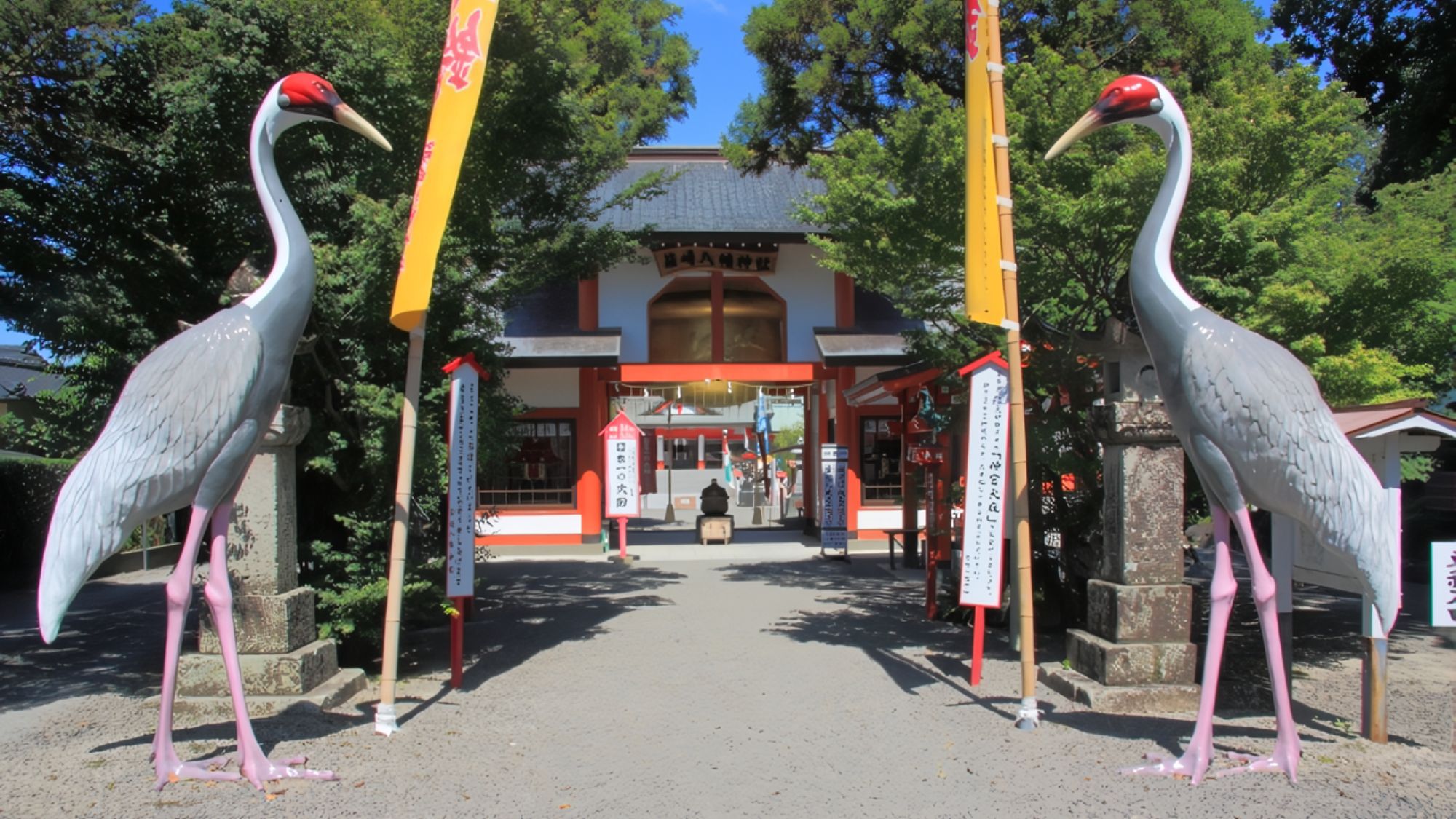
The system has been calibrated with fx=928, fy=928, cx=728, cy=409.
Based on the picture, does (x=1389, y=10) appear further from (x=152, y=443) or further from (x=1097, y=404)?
(x=152, y=443)

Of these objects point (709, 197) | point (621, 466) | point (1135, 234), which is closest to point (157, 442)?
A: point (1135, 234)

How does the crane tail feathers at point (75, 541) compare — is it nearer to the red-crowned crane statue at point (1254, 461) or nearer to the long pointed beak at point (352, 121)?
the long pointed beak at point (352, 121)

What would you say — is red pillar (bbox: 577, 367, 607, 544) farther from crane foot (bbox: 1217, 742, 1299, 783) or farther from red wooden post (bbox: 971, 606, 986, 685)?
crane foot (bbox: 1217, 742, 1299, 783)

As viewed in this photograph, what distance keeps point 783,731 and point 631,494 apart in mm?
8920

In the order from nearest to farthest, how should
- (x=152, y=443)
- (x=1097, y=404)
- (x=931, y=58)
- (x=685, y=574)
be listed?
(x=152, y=443) → (x=1097, y=404) → (x=931, y=58) → (x=685, y=574)

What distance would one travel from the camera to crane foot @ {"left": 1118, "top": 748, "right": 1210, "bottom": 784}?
4.59m

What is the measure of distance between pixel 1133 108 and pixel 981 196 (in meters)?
0.93

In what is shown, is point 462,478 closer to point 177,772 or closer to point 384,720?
point 384,720

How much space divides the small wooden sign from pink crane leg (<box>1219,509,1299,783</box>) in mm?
11732

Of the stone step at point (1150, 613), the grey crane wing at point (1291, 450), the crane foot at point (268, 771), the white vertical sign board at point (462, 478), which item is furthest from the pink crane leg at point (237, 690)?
the grey crane wing at point (1291, 450)

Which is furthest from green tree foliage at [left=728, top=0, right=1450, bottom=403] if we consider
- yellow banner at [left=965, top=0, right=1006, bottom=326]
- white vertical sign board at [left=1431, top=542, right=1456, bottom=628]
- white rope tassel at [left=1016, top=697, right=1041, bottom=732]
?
white rope tassel at [left=1016, top=697, right=1041, bottom=732]

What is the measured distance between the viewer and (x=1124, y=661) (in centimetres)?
578

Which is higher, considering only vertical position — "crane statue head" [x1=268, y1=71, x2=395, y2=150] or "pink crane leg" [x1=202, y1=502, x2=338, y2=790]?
"crane statue head" [x1=268, y1=71, x2=395, y2=150]

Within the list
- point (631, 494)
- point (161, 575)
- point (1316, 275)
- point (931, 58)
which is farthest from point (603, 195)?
point (1316, 275)
